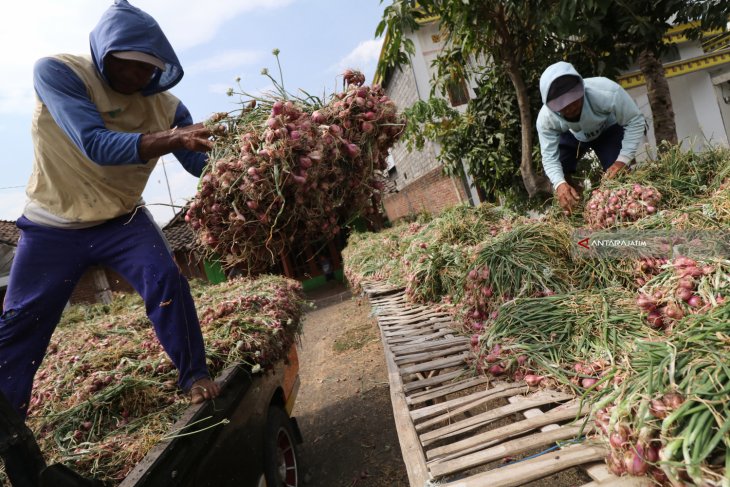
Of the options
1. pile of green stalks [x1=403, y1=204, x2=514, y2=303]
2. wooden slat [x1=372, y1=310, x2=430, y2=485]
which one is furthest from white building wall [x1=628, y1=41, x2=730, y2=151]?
wooden slat [x1=372, y1=310, x2=430, y2=485]

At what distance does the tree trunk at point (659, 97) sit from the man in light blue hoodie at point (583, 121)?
120cm

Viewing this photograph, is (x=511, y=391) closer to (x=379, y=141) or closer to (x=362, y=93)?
(x=379, y=141)

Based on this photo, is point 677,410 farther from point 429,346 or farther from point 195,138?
point 195,138

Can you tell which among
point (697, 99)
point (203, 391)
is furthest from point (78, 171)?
point (697, 99)

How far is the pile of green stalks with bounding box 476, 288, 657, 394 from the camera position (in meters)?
1.70


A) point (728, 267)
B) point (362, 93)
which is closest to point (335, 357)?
point (362, 93)

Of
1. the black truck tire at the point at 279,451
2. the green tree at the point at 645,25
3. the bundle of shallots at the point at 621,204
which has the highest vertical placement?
the green tree at the point at 645,25

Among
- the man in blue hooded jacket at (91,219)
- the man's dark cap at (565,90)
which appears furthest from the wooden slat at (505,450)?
the man's dark cap at (565,90)

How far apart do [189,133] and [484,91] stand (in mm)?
5733

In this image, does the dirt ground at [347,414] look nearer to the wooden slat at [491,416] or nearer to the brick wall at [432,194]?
the wooden slat at [491,416]

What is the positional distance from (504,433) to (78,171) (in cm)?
229

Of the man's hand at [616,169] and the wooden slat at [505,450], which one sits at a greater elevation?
the man's hand at [616,169]

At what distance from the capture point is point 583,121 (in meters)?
3.56

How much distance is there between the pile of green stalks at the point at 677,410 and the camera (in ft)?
3.33
